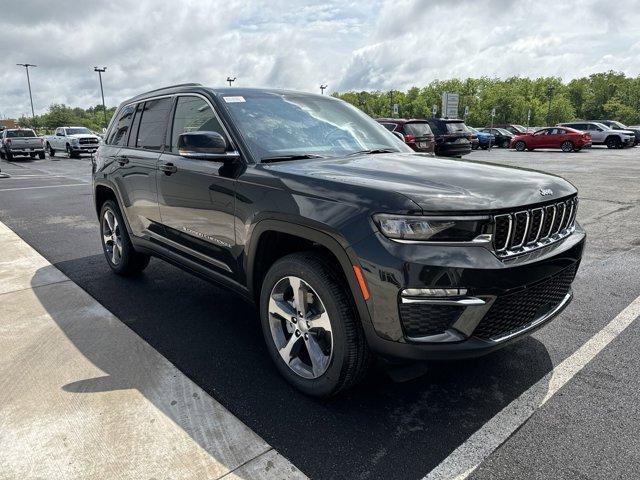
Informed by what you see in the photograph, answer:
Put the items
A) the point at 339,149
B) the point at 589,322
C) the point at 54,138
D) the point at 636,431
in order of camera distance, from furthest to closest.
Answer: the point at 54,138 < the point at 589,322 < the point at 339,149 < the point at 636,431

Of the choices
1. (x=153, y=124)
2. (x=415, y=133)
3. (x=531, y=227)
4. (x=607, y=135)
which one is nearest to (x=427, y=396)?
(x=531, y=227)

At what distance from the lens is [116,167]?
469 cm

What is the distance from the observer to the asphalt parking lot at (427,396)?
90.0 inches

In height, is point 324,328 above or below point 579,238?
below

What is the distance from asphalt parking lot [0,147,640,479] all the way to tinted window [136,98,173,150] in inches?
55.2

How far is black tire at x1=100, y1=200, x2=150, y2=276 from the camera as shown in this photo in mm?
4795

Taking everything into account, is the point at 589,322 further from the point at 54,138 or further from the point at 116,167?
the point at 54,138

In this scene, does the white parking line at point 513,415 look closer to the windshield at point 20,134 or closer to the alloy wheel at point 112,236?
the alloy wheel at point 112,236

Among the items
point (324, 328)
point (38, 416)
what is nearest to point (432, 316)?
point (324, 328)

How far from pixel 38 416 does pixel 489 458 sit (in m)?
2.37

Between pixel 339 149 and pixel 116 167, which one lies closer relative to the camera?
pixel 339 149

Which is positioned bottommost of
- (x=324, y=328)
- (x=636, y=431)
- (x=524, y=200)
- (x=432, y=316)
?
(x=636, y=431)

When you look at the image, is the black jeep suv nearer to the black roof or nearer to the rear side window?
the black roof

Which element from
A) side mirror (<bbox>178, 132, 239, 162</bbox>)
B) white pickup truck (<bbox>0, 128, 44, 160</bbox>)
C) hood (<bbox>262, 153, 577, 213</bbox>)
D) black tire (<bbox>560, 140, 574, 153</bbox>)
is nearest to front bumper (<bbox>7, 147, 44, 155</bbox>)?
white pickup truck (<bbox>0, 128, 44, 160</bbox>)
